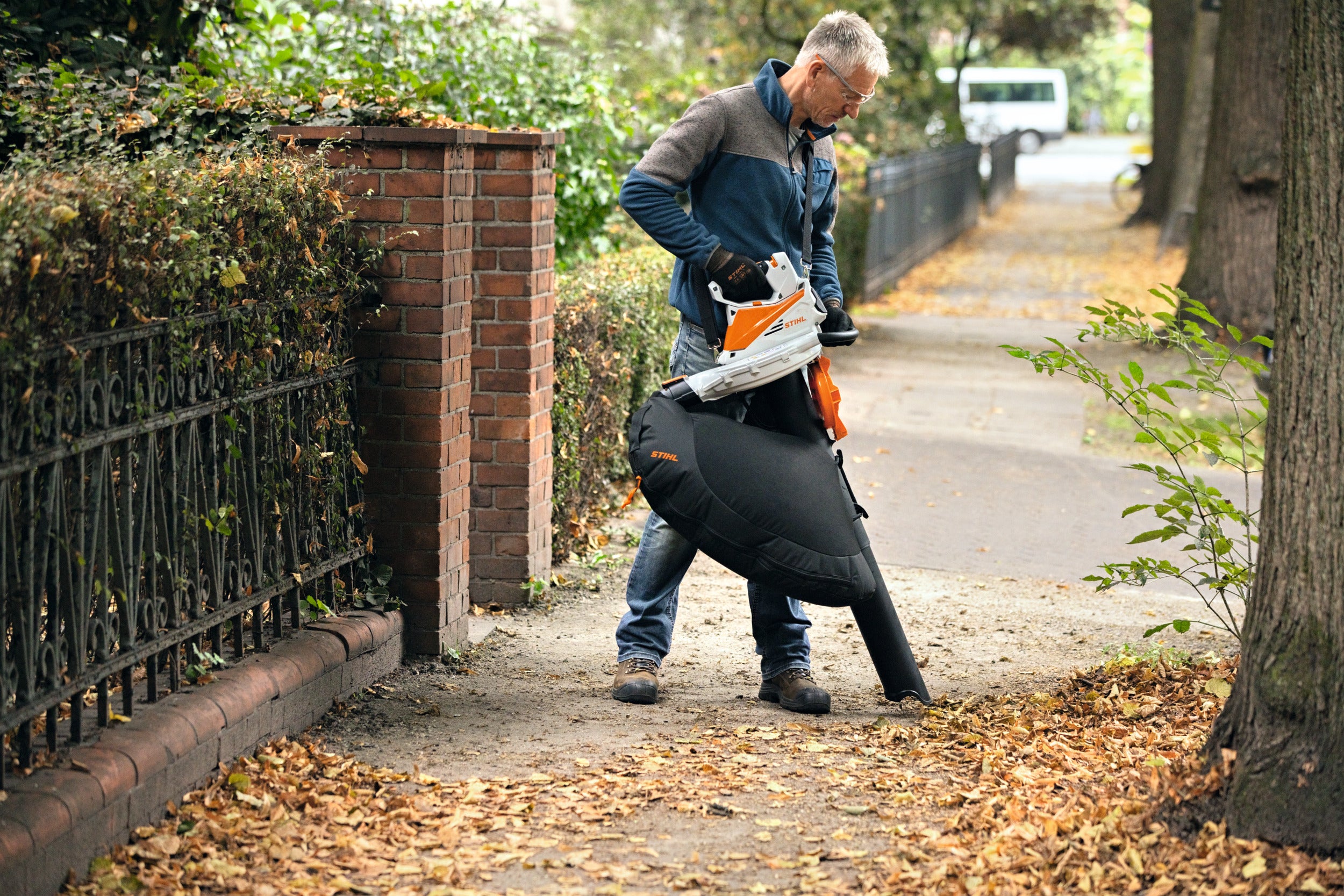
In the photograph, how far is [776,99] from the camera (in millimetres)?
4297

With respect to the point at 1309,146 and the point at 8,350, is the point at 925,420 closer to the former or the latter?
the point at 1309,146

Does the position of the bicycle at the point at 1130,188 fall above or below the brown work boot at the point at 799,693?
above

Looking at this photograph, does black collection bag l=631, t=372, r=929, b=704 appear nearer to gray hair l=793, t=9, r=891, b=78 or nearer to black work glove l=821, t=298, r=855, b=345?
black work glove l=821, t=298, r=855, b=345

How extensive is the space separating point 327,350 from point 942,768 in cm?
212

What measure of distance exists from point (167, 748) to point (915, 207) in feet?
57.4

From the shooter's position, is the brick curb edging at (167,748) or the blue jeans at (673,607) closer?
the brick curb edging at (167,748)

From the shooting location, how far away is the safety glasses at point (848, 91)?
4156 mm

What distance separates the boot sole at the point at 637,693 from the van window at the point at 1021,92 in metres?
52.0

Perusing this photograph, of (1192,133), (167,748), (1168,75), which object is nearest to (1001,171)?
(1168,75)

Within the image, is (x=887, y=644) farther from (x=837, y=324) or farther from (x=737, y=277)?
(x=737, y=277)

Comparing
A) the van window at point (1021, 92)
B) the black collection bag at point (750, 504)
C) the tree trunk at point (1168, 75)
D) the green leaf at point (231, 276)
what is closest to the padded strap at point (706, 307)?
the black collection bag at point (750, 504)

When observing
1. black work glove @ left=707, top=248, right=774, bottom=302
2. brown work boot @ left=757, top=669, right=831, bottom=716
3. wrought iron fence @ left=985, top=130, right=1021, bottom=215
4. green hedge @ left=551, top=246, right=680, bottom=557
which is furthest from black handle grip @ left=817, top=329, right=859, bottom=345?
wrought iron fence @ left=985, top=130, right=1021, bottom=215

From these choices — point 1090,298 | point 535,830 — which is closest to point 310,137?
point 535,830

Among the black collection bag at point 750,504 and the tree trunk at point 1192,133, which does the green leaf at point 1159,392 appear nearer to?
the black collection bag at point 750,504
